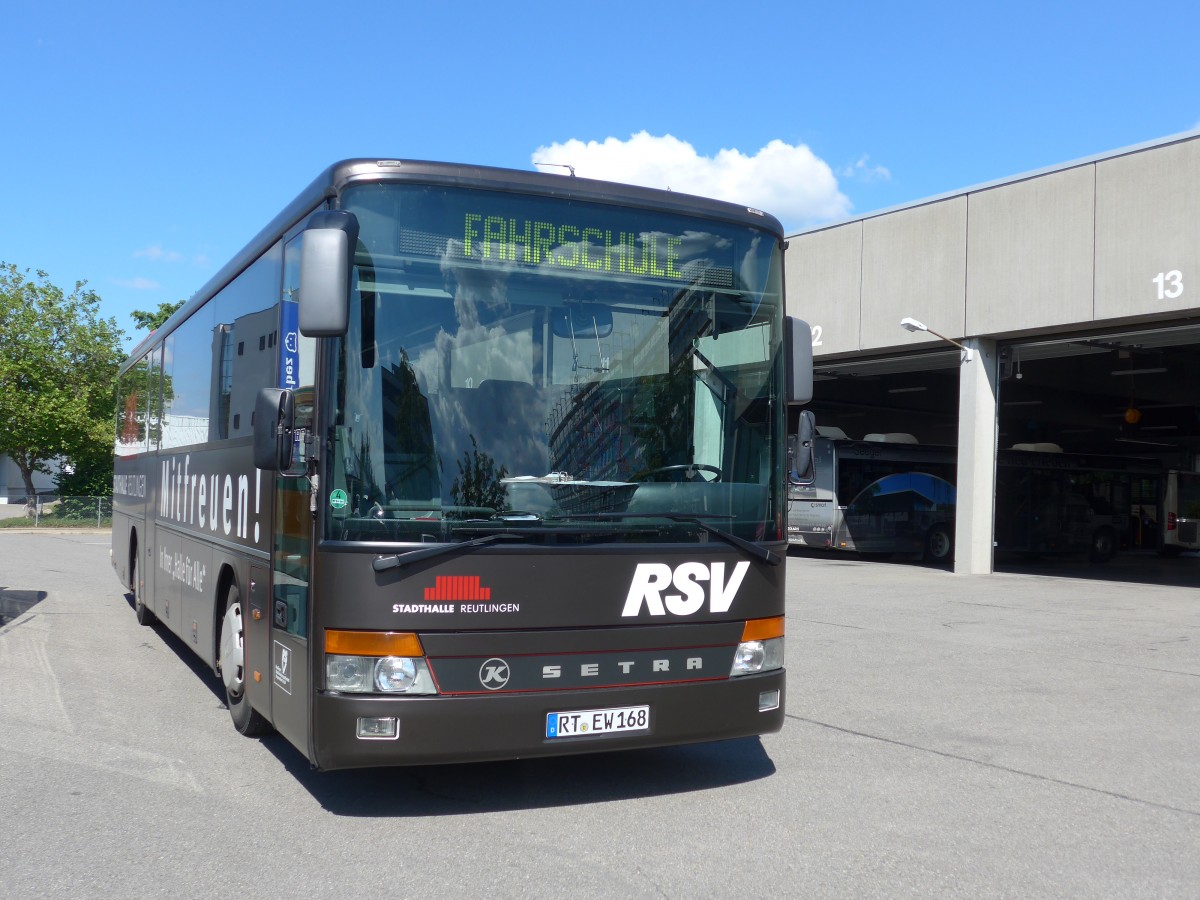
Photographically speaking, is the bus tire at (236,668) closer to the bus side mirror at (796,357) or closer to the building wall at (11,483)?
the bus side mirror at (796,357)

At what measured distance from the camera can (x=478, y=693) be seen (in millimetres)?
5191

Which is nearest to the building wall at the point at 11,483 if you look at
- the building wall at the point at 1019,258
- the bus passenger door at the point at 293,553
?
the building wall at the point at 1019,258

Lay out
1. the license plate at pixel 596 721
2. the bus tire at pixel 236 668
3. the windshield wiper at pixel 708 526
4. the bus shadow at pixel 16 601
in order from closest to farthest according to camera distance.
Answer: the license plate at pixel 596 721, the windshield wiper at pixel 708 526, the bus tire at pixel 236 668, the bus shadow at pixel 16 601

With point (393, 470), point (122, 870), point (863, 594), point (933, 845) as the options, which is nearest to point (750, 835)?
point (933, 845)

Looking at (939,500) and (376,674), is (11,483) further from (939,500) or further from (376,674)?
(376,674)

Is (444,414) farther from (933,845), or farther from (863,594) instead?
(863,594)

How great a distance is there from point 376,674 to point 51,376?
40.7 m

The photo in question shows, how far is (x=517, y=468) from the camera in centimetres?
527

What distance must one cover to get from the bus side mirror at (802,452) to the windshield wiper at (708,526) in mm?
529

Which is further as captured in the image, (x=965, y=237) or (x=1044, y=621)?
(x=965, y=237)

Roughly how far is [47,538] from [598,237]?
3197 cm

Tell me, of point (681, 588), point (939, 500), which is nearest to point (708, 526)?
point (681, 588)

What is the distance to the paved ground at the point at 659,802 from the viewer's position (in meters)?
4.61

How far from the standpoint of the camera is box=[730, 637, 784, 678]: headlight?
5.77 m
